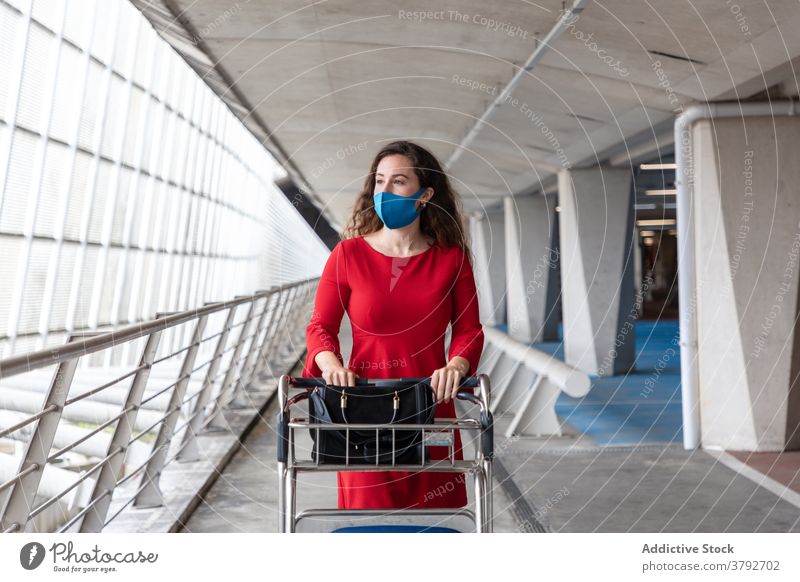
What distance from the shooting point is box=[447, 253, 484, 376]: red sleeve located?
88.0 inches

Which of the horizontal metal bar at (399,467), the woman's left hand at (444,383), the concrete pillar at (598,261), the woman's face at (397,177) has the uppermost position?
the concrete pillar at (598,261)

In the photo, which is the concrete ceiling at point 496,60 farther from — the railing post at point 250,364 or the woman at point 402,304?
the woman at point 402,304

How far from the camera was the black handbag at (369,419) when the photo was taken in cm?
198

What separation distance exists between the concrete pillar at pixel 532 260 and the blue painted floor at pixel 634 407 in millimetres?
3817

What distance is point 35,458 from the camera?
7.97 feet

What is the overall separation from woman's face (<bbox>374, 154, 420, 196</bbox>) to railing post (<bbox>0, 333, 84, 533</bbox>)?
3.12 ft

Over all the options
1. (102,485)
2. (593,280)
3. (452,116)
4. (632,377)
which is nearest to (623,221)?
(593,280)

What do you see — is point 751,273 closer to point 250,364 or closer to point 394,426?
point 250,364

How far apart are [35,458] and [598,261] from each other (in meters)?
9.06

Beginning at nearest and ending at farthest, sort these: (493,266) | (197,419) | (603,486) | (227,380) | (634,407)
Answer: (603,486)
(197,419)
(227,380)
(634,407)
(493,266)

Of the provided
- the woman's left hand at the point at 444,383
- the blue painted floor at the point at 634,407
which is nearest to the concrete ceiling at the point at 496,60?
the blue painted floor at the point at 634,407

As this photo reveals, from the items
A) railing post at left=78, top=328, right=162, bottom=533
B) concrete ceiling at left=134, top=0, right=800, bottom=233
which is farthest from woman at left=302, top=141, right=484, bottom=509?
concrete ceiling at left=134, top=0, right=800, bottom=233

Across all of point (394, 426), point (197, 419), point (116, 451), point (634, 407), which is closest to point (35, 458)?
point (116, 451)
